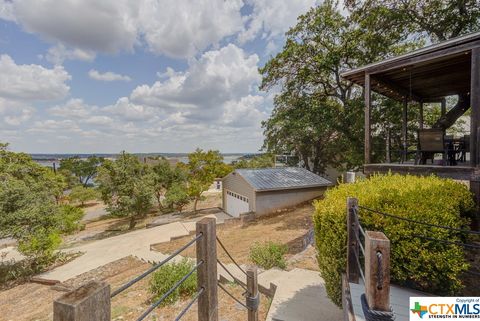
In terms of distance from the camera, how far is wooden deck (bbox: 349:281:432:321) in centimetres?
244

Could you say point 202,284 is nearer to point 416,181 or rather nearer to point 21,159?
point 416,181

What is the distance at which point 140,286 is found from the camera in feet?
21.4

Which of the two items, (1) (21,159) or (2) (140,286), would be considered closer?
(2) (140,286)

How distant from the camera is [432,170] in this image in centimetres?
498

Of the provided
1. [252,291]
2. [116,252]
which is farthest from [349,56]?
[116,252]

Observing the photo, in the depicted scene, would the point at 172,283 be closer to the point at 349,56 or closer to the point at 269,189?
the point at 269,189

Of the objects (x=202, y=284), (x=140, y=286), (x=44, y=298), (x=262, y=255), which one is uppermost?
(x=202, y=284)

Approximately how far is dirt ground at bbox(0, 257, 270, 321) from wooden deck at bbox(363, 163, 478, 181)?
4090 millimetres

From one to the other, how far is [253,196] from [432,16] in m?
11.8

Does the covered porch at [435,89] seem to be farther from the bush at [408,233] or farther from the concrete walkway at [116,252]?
the concrete walkway at [116,252]

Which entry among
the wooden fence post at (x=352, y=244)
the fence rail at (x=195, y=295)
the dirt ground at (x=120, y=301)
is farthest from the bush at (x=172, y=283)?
the wooden fence post at (x=352, y=244)

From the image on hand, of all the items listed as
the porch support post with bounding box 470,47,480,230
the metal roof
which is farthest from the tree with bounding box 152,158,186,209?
the porch support post with bounding box 470,47,480,230

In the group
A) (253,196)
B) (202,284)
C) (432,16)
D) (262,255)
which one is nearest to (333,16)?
(432,16)

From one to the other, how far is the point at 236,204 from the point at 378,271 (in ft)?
47.1
